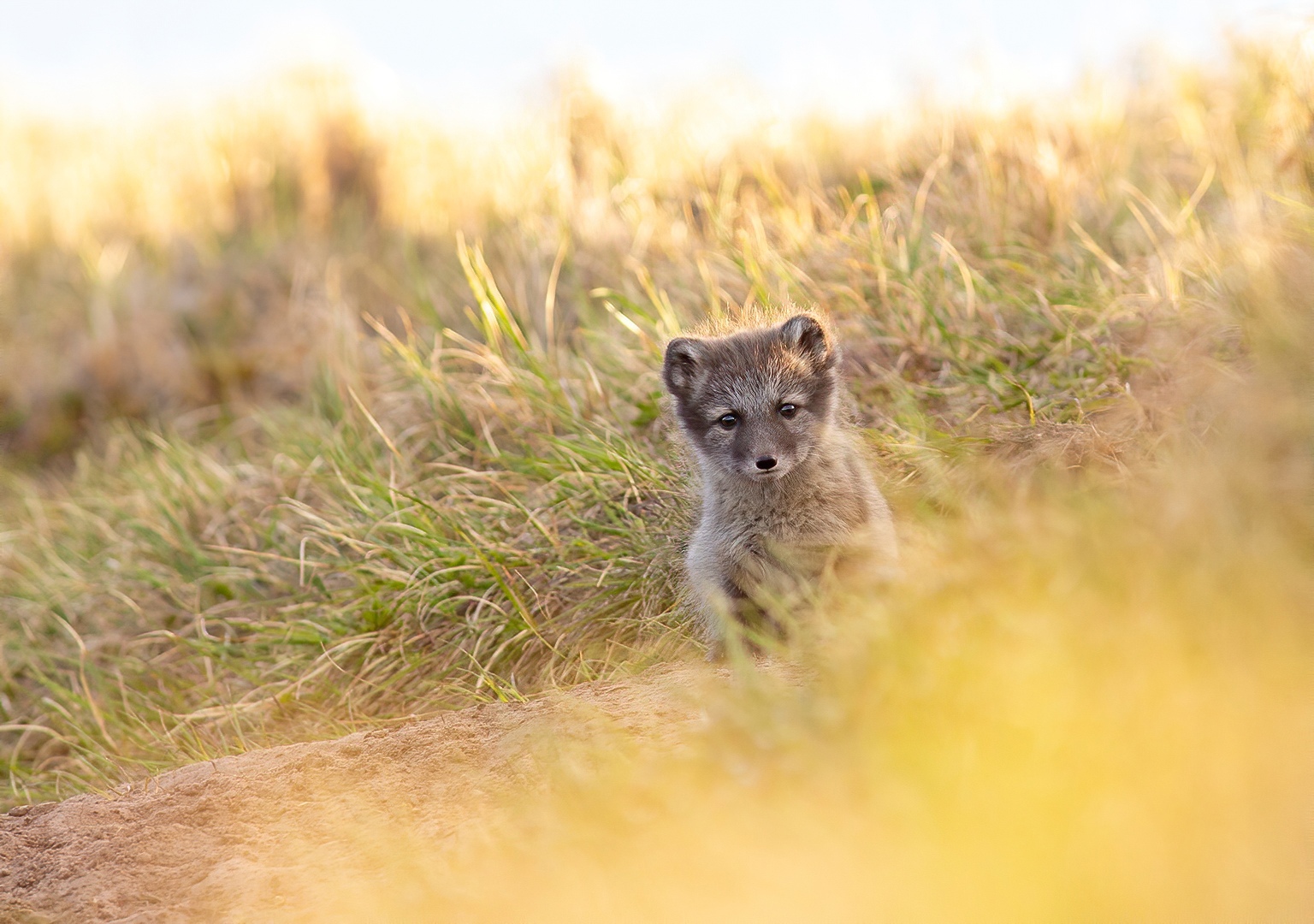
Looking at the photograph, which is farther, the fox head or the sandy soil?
the fox head

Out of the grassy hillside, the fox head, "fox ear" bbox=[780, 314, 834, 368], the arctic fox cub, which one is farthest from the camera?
"fox ear" bbox=[780, 314, 834, 368]

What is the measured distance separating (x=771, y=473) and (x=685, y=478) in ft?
3.26

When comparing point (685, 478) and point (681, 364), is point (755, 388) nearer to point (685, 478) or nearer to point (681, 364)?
point (681, 364)

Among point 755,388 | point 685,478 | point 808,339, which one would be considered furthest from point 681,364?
point 685,478

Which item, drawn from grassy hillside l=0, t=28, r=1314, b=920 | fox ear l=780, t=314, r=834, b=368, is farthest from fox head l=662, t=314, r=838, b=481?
grassy hillside l=0, t=28, r=1314, b=920

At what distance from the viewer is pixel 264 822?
10.2ft

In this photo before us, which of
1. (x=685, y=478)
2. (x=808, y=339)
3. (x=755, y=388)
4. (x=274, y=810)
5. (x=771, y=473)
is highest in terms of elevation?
(x=808, y=339)

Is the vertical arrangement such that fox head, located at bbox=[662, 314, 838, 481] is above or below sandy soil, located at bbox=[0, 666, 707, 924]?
above

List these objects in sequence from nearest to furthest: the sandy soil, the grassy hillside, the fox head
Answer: the grassy hillside < the sandy soil < the fox head

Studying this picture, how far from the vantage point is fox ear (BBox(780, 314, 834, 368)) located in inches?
164

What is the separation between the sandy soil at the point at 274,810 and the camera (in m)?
2.78

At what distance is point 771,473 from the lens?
12.5 ft

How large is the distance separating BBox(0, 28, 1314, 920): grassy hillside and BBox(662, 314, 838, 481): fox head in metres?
0.42

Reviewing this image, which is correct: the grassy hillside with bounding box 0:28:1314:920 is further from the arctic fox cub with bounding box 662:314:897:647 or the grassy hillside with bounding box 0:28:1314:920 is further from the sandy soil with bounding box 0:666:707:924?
the sandy soil with bounding box 0:666:707:924
